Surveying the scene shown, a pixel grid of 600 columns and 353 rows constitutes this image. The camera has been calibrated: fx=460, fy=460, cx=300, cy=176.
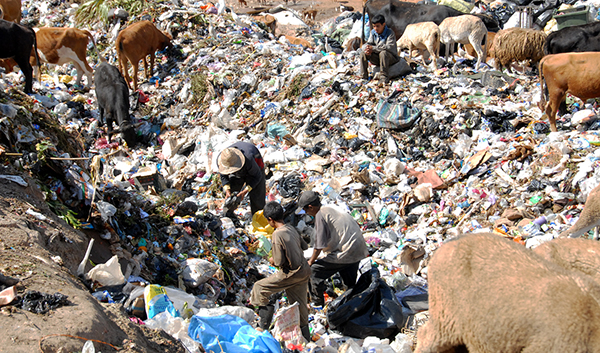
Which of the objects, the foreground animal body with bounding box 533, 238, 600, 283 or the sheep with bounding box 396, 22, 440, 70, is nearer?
the foreground animal body with bounding box 533, 238, 600, 283

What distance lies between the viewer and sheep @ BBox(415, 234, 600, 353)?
1678 millimetres

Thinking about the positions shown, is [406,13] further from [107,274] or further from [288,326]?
[107,274]

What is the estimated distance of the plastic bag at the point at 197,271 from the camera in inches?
→ 186

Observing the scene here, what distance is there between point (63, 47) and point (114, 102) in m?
2.51

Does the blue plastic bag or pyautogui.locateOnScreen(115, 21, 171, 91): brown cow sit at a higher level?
pyautogui.locateOnScreen(115, 21, 171, 91): brown cow

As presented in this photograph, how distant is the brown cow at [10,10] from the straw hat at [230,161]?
10.4 metres

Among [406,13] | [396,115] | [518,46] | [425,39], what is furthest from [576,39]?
[406,13]

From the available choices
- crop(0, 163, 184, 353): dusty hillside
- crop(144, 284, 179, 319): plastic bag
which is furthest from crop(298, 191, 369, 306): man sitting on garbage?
crop(0, 163, 184, 353): dusty hillside

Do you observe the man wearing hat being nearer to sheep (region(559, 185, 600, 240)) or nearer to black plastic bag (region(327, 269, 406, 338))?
black plastic bag (region(327, 269, 406, 338))

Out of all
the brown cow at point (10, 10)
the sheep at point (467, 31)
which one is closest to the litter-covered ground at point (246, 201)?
the sheep at point (467, 31)

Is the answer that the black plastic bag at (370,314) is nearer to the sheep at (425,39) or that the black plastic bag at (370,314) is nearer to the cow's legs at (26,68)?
the sheep at (425,39)

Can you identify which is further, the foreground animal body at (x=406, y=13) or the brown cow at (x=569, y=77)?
the foreground animal body at (x=406, y=13)

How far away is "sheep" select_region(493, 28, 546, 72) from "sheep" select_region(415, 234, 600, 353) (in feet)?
31.6

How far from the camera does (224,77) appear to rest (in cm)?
1074
